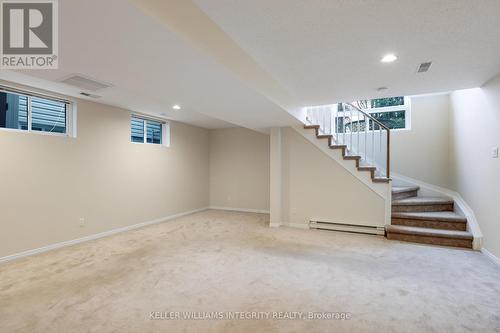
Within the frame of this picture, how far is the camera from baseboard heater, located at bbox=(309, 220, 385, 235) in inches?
182

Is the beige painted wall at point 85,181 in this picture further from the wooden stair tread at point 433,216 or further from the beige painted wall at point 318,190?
the wooden stair tread at point 433,216

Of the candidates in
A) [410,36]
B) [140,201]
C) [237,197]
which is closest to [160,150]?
[140,201]

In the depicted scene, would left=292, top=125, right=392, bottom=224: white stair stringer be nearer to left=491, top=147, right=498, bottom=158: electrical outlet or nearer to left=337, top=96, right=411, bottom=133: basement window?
left=337, top=96, right=411, bottom=133: basement window

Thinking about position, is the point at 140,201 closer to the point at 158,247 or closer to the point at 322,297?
the point at 158,247

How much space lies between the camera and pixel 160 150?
583 cm

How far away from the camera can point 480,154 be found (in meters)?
3.69

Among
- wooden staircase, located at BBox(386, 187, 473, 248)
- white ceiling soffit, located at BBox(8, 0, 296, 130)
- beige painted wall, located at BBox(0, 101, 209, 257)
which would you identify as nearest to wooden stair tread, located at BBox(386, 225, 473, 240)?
wooden staircase, located at BBox(386, 187, 473, 248)

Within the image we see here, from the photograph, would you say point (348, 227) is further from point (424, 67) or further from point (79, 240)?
point (79, 240)

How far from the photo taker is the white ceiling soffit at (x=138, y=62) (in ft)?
5.21

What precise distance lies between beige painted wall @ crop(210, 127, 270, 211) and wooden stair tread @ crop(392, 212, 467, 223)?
327cm

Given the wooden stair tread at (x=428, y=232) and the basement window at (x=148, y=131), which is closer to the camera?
the wooden stair tread at (x=428, y=232)

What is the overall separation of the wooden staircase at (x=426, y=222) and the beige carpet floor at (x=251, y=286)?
0.23 metres

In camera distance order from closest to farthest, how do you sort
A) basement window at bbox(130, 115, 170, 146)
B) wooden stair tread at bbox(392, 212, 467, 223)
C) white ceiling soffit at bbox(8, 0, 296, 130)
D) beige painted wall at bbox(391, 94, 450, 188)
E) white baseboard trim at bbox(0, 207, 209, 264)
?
white ceiling soffit at bbox(8, 0, 296, 130) < white baseboard trim at bbox(0, 207, 209, 264) < wooden stair tread at bbox(392, 212, 467, 223) < beige painted wall at bbox(391, 94, 450, 188) < basement window at bbox(130, 115, 170, 146)

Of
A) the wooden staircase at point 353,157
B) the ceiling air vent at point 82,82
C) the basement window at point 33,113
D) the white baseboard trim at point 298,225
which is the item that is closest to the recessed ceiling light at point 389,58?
the wooden staircase at point 353,157
